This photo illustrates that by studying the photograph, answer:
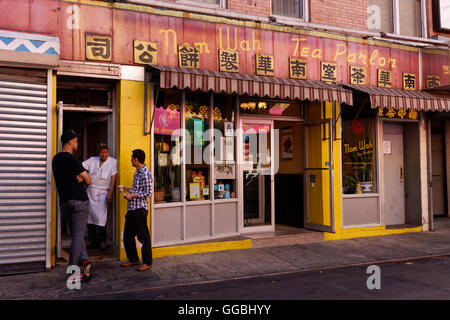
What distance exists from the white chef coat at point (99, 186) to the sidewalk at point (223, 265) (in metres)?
0.82

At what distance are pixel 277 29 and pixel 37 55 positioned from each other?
471cm

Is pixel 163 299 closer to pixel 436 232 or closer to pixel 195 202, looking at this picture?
pixel 195 202

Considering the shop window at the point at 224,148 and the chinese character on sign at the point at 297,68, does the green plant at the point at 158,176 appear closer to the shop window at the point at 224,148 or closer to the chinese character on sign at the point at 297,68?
the shop window at the point at 224,148

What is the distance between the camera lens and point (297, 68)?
9008 mm

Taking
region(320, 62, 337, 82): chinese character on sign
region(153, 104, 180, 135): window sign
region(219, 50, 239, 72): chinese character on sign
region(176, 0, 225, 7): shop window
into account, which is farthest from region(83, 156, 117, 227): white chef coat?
region(320, 62, 337, 82): chinese character on sign

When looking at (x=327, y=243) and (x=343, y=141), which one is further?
(x=343, y=141)

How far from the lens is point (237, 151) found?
860cm

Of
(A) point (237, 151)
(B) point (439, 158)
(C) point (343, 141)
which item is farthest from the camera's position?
(B) point (439, 158)

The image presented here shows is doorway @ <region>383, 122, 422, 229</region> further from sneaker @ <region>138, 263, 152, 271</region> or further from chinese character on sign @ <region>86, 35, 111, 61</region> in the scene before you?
chinese character on sign @ <region>86, 35, 111, 61</region>

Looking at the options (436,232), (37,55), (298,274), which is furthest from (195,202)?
(436,232)

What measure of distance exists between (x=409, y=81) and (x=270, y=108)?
12.3 feet

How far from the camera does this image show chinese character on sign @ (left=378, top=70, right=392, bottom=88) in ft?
32.7

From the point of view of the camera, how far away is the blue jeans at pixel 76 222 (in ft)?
19.2

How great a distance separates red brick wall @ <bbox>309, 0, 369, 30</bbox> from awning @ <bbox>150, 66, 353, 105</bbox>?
78.5 inches
